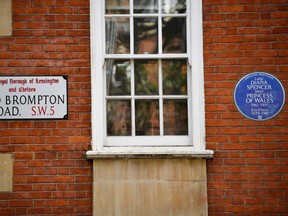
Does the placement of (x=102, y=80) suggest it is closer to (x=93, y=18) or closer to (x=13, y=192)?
(x=93, y=18)

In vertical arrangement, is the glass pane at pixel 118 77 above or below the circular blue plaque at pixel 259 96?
above

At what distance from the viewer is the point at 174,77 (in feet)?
15.7

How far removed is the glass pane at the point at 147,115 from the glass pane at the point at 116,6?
1.10 m

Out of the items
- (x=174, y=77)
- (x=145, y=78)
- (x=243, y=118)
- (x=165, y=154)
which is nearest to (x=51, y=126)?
(x=145, y=78)

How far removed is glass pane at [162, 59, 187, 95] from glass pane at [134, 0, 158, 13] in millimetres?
636

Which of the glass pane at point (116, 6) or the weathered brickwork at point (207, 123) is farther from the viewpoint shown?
the glass pane at point (116, 6)

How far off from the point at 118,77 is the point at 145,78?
321 millimetres

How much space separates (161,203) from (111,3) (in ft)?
7.95

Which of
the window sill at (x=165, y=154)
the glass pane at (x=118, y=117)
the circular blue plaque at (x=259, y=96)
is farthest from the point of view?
the glass pane at (x=118, y=117)

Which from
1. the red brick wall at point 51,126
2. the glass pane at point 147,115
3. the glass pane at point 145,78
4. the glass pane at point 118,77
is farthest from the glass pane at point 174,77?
the red brick wall at point 51,126

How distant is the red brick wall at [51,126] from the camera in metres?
4.55

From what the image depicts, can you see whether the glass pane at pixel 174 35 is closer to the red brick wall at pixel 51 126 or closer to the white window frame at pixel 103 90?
the white window frame at pixel 103 90

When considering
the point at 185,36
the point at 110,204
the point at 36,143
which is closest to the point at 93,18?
the point at 185,36

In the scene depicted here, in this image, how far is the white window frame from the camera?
180 inches
